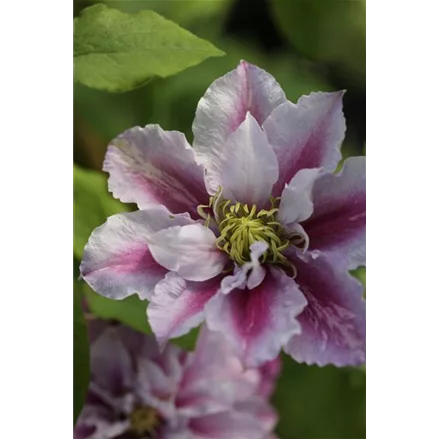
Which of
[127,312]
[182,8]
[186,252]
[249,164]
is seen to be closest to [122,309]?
[127,312]

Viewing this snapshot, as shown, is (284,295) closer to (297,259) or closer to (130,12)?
(297,259)

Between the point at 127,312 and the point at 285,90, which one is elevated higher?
the point at 285,90

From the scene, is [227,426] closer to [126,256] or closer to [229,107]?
[126,256]

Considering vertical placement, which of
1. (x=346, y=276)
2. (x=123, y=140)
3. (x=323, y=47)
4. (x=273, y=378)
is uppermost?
(x=323, y=47)

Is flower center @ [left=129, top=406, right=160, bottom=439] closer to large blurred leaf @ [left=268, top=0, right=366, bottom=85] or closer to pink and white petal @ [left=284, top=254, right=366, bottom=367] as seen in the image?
pink and white petal @ [left=284, top=254, right=366, bottom=367]

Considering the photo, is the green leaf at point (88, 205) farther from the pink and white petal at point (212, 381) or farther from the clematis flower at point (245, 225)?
the pink and white petal at point (212, 381)
